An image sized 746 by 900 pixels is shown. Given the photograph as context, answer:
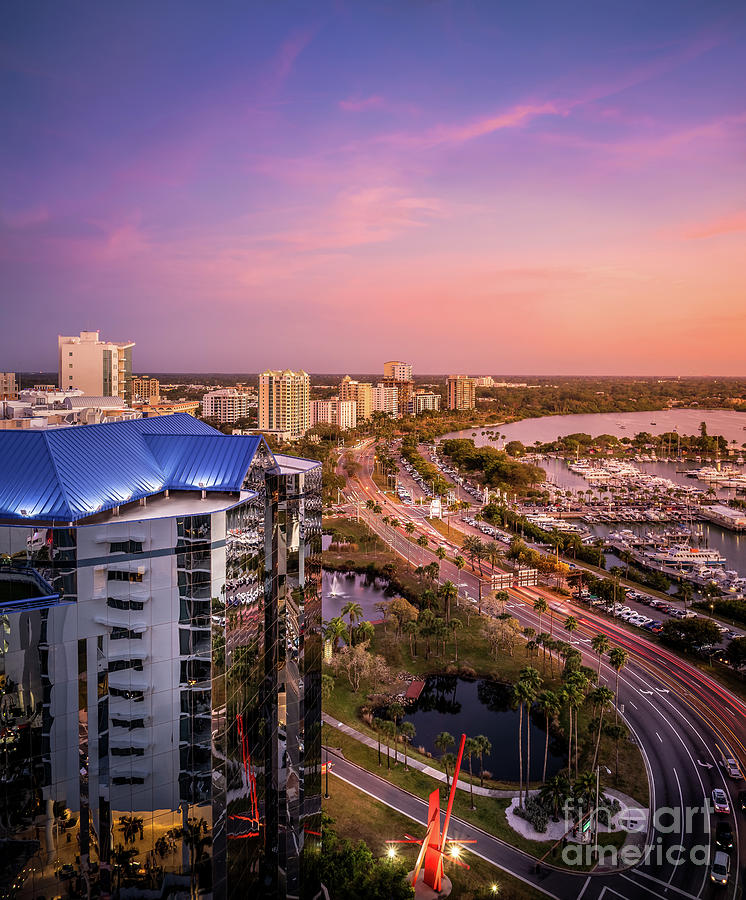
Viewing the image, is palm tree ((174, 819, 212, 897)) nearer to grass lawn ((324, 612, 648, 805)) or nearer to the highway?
the highway

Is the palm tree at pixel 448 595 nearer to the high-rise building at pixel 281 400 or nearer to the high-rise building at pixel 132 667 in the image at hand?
the high-rise building at pixel 132 667

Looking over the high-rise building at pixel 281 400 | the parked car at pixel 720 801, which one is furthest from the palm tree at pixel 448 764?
the high-rise building at pixel 281 400

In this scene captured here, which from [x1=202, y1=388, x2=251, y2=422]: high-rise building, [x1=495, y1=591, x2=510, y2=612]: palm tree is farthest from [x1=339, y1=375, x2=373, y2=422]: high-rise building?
[x1=495, y1=591, x2=510, y2=612]: palm tree

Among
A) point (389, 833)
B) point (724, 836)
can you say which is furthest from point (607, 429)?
point (389, 833)

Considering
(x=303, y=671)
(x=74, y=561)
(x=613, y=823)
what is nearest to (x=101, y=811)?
(x=74, y=561)

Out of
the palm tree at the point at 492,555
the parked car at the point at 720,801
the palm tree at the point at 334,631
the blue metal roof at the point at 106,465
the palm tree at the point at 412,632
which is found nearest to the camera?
the blue metal roof at the point at 106,465

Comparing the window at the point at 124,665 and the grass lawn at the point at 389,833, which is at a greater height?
the window at the point at 124,665

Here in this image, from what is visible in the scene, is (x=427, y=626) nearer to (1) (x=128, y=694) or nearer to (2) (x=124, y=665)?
(1) (x=128, y=694)
